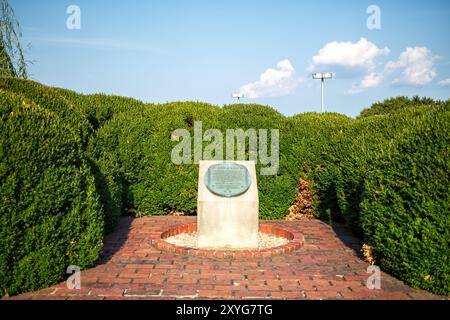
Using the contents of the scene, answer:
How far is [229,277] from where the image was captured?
5238mm

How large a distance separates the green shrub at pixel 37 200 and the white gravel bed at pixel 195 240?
204 cm

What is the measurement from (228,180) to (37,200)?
3016mm

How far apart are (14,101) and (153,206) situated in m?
4.89

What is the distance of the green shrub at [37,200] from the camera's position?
14.7 ft

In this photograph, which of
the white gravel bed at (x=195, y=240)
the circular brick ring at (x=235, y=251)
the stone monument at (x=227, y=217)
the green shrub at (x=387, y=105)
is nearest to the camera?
the circular brick ring at (x=235, y=251)

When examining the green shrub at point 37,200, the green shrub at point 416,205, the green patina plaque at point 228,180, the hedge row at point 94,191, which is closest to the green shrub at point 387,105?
the hedge row at point 94,191

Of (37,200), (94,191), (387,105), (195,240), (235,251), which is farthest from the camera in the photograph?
(387,105)

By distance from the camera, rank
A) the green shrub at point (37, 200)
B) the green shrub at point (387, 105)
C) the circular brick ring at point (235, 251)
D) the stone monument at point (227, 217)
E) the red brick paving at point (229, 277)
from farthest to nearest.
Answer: the green shrub at point (387, 105), the stone monument at point (227, 217), the circular brick ring at point (235, 251), the red brick paving at point (229, 277), the green shrub at point (37, 200)

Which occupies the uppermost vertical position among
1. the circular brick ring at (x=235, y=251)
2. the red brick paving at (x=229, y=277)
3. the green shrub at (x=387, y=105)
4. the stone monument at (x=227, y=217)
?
the green shrub at (x=387, y=105)

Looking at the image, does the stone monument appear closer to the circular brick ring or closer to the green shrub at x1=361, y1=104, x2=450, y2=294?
the circular brick ring

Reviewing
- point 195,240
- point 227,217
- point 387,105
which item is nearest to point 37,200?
point 227,217

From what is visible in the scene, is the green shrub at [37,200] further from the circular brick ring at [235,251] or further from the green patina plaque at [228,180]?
the green patina plaque at [228,180]

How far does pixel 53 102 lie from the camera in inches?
252

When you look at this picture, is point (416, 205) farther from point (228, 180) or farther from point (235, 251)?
point (228, 180)
